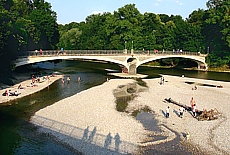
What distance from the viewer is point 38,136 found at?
24.6 meters

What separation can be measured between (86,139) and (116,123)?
5032mm

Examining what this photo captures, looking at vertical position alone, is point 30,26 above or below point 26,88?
above

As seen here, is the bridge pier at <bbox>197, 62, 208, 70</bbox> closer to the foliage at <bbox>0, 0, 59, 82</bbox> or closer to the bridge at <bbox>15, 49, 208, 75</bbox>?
the bridge at <bbox>15, 49, 208, 75</bbox>

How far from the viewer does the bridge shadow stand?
846 inches

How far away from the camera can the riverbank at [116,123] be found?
22.9m

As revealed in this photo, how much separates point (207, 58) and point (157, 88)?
39546 millimetres

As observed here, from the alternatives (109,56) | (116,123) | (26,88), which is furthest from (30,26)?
(116,123)

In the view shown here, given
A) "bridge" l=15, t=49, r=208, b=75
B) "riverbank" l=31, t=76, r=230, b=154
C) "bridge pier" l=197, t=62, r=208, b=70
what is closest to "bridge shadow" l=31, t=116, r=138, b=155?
"riverbank" l=31, t=76, r=230, b=154

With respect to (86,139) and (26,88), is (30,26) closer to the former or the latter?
(26,88)

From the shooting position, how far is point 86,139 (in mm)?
23625

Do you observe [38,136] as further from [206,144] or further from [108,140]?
[206,144]

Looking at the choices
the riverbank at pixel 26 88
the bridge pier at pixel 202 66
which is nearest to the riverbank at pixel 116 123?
the riverbank at pixel 26 88

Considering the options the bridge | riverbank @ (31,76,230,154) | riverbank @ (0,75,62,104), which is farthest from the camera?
the bridge

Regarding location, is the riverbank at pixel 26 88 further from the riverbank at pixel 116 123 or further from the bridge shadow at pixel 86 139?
the bridge shadow at pixel 86 139
